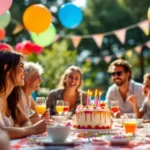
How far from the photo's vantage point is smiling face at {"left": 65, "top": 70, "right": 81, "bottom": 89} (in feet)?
15.1

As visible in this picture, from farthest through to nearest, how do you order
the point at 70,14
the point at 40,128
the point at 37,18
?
the point at 70,14 < the point at 37,18 < the point at 40,128

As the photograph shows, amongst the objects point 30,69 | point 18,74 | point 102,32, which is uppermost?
point 102,32

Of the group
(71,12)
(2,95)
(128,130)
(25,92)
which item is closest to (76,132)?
(128,130)

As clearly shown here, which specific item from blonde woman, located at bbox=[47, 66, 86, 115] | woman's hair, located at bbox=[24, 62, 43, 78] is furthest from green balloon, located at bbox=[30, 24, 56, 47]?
woman's hair, located at bbox=[24, 62, 43, 78]

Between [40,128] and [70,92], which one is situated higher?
[70,92]

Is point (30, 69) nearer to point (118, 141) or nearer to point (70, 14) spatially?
point (118, 141)

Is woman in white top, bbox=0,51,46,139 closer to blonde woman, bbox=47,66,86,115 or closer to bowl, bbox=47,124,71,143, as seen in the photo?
bowl, bbox=47,124,71,143

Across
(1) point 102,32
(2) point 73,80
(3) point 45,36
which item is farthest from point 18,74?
(1) point 102,32

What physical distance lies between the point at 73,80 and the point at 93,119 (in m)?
1.98

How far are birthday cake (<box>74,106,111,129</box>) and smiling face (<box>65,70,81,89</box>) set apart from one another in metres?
1.91

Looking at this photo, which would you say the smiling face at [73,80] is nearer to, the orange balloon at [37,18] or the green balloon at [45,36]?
the orange balloon at [37,18]

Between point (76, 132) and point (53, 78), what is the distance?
11238mm

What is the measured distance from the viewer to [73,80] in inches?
181

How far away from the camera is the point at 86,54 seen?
67.6 ft
